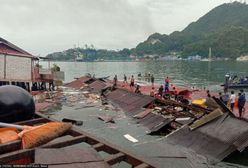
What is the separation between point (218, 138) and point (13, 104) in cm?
1371

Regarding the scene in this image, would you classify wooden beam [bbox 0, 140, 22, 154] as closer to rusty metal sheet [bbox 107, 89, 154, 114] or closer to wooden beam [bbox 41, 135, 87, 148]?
wooden beam [bbox 41, 135, 87, 148]

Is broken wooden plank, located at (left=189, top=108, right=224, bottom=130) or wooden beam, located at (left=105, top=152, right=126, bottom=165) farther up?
wooden beam, located at (left=105, top=152, right=126, bottom=165)

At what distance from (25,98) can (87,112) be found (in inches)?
Result: 921

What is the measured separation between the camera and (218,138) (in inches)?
690

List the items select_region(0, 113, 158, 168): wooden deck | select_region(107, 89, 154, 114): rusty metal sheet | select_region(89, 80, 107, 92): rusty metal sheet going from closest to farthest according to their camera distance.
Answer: select_region(0, 113, 158, 168): wooden deck
select_region(107, 89, 154, 114): rusty metal sheet
select_region(89, 80, 107, 92): rusty metal sheet

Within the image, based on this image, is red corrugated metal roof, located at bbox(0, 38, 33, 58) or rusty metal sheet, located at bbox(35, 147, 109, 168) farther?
red corrugated metal roof, located at bbox(0, 38, 33, 58)

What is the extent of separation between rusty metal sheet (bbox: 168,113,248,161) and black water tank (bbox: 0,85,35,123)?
12.5m

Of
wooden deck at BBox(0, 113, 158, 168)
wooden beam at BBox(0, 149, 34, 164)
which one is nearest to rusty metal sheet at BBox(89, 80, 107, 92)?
wooden deck at BBox(0, 113, 158, 168)

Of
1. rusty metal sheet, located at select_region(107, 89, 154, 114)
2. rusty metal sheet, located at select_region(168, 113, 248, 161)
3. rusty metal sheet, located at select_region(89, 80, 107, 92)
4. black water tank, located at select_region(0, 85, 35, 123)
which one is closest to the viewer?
black water tank, located at select_region(0, 85, 35, 123)

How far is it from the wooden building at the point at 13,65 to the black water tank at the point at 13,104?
87.2 ft

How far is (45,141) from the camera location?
692 centimetres

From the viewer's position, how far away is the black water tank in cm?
891

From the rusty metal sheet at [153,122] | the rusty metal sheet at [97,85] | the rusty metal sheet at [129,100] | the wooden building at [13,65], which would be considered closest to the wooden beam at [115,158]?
the rusty metal sheet at [153,122]

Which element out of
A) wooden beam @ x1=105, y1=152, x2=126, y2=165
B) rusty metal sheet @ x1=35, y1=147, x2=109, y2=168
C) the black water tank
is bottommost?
wooden beam @ x1=105, y1=152, x2=126, y2=165
